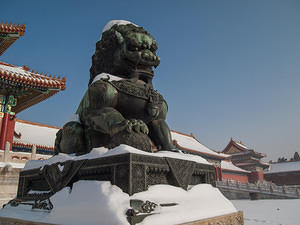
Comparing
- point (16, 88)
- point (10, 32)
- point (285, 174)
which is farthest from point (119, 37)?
point (285, 174)

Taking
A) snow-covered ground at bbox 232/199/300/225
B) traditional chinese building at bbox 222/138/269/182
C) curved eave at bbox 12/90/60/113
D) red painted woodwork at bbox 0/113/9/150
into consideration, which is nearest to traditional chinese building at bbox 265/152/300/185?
traditional chinese building at bbox 222/138/269/182

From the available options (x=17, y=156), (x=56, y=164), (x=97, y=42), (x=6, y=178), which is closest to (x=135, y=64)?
(x=97, y=42)

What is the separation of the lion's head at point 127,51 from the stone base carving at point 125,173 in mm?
1050

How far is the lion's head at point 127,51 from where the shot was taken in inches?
88.2

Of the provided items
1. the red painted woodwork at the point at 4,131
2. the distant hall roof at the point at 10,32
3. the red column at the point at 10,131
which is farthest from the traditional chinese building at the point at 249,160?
the distant hall roof at the point at 10,32

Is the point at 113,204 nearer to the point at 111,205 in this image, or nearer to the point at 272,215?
the point at 111,205

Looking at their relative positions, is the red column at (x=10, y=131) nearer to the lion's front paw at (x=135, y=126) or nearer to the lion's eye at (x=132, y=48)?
the lion's eye at (x=132, y=48)

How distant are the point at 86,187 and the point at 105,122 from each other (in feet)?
1.70

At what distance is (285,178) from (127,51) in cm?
2825

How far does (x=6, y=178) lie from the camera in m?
7.20

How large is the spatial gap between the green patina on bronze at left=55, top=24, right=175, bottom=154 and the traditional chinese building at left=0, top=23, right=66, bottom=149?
320 inches

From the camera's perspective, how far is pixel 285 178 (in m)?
25.0

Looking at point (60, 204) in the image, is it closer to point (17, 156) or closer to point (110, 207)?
point (110, 207)

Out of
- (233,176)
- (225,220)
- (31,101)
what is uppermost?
(31,101)
